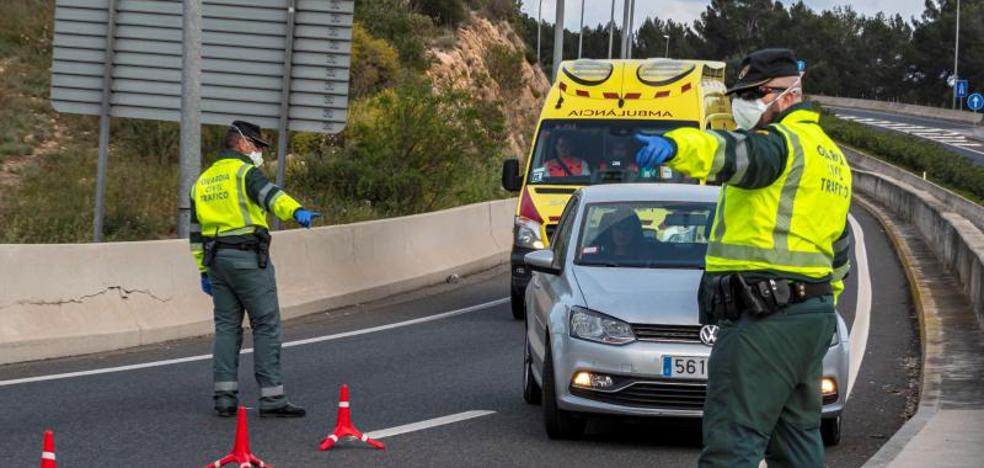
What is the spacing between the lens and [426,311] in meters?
18.9

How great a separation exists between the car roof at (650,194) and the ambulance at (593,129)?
5245 mm

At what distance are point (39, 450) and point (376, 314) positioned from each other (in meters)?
8.97

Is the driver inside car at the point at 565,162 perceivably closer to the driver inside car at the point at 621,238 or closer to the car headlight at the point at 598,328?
the driver inside car at the point at 621,238

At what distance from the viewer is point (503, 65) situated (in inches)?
2317

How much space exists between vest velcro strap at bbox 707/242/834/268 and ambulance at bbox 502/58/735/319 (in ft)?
36.1

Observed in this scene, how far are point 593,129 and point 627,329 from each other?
28.6 ft

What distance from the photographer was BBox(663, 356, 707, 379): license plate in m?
9.71

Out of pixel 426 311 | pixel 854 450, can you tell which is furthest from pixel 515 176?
pixel 854 450

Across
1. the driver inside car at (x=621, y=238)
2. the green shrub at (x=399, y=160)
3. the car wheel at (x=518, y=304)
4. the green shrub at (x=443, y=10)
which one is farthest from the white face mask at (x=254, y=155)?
the green shrub at (x=443, y=10)

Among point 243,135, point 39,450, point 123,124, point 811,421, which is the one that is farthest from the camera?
point 123,124

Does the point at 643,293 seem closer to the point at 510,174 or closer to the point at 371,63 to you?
the point at 510,174

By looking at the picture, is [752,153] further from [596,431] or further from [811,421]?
[596,431]

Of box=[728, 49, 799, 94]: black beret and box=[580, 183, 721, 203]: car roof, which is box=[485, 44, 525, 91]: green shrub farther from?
box=[728, 49, 799, 94]: black beret

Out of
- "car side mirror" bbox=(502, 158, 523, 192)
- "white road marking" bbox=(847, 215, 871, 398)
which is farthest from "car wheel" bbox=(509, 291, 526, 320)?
"white road marking" bbox=(847, 215, 871, 398)
